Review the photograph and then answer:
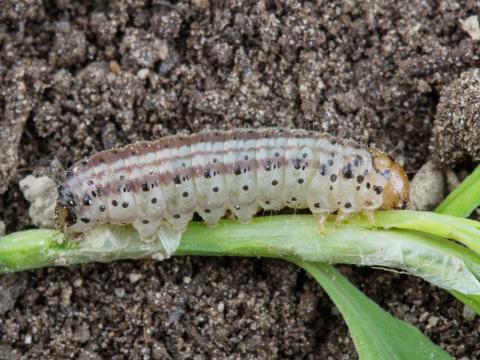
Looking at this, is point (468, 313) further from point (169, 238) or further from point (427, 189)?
point (169, 238)

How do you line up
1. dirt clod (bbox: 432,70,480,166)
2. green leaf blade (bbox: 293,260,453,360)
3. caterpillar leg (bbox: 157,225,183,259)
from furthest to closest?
dirt clod (bbox: 432,70,480,166) → caterpillar leg (bbox: 157,225,183,259) → green leaf blade (bbox: 293,260,453,360)

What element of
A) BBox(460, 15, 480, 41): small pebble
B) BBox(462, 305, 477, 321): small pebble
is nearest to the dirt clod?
BBox(460, 15, 480, 41): small pebble

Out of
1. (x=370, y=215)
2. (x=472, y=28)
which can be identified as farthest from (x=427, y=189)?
(x=472, y=28)

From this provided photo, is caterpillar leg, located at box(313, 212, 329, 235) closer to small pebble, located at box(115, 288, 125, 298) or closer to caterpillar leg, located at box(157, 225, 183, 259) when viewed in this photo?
caterpillar leg, located at box(157, 225, 183, 259)

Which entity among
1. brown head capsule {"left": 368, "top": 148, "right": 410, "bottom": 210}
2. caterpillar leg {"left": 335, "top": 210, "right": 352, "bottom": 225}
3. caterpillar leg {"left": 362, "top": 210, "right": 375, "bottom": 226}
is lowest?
caterpillar leg {"left": 335, "top": 210, "right": 352, "bottom": 225}

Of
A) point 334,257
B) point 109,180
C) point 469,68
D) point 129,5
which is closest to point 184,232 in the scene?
point 109,180

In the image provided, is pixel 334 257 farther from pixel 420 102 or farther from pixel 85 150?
pixel 85 150

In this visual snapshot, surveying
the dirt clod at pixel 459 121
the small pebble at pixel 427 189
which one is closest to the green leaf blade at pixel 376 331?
the small pebble at pixel 427 189
